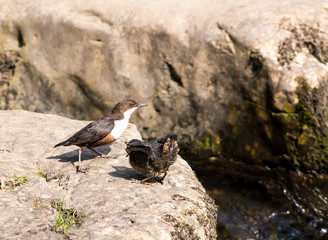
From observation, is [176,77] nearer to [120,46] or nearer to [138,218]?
[120,46]

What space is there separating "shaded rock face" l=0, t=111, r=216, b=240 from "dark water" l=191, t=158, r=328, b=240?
7.51 feet

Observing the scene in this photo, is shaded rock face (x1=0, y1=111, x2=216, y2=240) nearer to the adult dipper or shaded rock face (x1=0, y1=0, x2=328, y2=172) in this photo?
the adult dipper

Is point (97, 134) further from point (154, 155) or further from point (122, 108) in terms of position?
point (154, 155)

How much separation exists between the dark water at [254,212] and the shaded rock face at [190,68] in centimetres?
54

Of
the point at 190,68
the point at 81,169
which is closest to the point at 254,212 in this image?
the point at 190,68

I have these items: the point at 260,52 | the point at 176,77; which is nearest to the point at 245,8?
the point at 260,52

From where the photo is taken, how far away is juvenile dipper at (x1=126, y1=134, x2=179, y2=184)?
14.4 feet

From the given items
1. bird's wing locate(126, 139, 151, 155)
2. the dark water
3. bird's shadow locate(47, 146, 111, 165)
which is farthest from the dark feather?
the dark water

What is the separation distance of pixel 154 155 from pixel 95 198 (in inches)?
29.5

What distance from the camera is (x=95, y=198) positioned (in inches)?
160

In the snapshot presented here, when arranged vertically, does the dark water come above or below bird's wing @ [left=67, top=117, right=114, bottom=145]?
below

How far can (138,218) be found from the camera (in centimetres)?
366

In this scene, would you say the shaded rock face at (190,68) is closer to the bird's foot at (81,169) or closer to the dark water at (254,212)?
the dark water at (254,212)

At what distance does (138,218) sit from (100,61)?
5.59m
